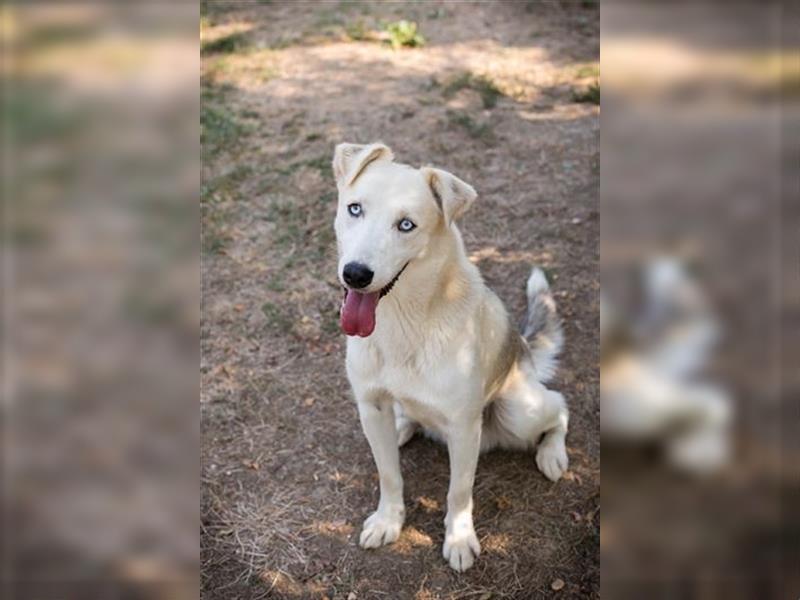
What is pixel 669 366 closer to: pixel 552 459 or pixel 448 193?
pixel 448 193

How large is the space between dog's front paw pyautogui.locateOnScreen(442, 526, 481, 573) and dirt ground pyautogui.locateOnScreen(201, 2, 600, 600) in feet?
0.19

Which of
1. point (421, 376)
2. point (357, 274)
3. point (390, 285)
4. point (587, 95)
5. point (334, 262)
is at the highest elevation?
point (587, 95)

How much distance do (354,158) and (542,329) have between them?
2.02m

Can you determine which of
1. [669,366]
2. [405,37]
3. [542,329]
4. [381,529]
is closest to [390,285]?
[381,529]

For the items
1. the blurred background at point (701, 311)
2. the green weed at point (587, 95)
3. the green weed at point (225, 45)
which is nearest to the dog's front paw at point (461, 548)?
the blurred background at point (701, 311)

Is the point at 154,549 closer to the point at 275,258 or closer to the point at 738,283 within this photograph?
the point at 738,283

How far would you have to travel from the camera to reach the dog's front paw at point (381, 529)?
394 centimetres

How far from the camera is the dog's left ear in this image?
3.21m

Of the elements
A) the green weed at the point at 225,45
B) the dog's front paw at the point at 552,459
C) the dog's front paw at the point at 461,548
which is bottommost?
the dog's front paw at the point at 461,548

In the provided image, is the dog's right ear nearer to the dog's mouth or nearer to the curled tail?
the dog's mouth

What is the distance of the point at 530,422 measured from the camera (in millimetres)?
4070

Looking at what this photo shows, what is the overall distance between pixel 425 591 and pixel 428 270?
1.76m

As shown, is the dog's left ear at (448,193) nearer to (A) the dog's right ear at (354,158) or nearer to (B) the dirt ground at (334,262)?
(A) the dog's right ear at (354,158)

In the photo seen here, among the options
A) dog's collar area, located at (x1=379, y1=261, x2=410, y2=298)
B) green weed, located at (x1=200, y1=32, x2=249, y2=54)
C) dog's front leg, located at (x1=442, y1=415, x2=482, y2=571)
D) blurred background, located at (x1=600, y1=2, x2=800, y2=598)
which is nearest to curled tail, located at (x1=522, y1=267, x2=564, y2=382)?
dog's front leg, located at (x1=442, y1=415, x2=482, y2=571)
